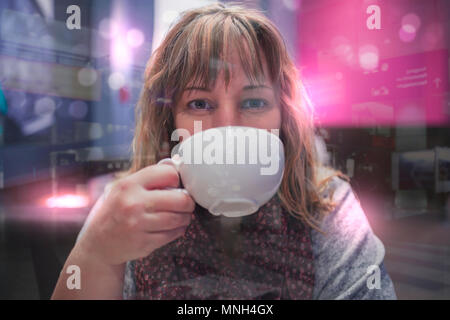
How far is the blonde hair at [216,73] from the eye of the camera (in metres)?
0.43

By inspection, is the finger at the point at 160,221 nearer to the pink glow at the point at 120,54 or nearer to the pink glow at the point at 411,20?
the pink glow at the point at 120,54

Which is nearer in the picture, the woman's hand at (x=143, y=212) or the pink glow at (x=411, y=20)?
the woman's hand at (x=143, y=212)

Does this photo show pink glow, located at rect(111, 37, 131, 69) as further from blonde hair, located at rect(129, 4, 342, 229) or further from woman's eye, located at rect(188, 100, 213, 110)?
woman's eye, located at rect(188, 100, 213, 110)

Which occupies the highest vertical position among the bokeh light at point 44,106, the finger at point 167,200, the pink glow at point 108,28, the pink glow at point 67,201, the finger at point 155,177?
the pink glow at point 108,28

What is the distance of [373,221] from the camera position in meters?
0.52

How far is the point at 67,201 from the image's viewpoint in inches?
20.5

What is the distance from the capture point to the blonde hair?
43 cm

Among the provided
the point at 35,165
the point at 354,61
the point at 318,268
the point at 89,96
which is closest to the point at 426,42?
the point at 354,61

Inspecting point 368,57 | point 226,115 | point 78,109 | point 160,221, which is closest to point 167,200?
point 160,221

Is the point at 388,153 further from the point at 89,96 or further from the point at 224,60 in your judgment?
the point at 89,96

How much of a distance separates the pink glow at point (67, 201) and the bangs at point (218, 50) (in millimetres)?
243

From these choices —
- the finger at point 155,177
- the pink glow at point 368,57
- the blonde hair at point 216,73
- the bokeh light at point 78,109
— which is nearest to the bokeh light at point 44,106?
the bokeh light at point 78,109

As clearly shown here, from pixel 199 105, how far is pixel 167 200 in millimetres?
148

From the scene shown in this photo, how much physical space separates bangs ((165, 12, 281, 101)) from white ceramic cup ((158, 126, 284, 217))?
4.6 inches
